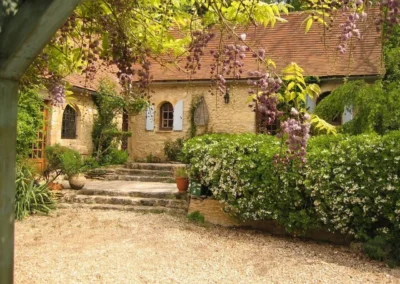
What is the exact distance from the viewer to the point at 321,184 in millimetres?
6016

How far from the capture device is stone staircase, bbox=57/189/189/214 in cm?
884

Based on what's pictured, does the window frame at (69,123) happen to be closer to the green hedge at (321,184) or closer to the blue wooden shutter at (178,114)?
the blue wooden shutter at (178,114)

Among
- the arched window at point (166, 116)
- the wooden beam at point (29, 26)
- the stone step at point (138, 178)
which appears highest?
the arched window at point (166, 116)

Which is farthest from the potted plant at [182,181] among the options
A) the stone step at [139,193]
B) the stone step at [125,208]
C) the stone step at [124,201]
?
the stone step at [125,208]

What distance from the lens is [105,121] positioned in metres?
14.3

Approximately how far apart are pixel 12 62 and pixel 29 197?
719 cm

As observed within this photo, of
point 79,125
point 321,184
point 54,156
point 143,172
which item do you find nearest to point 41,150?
point 54,156

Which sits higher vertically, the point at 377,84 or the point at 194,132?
the point at 377,84

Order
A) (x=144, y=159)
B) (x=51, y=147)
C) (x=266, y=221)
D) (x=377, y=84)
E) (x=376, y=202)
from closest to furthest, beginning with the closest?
(x=376, y=202) < (x=266, y=221) < (x=377, y=84) < (x=51, y=147) < (x=144, y=159)

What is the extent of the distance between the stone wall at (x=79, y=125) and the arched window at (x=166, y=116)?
2.61 meters

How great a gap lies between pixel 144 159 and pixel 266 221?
8.79 m

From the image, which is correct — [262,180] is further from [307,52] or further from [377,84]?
[307,52]

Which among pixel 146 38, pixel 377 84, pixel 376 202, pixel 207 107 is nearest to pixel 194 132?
pixel 207 107

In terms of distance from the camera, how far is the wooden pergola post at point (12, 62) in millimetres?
1783
